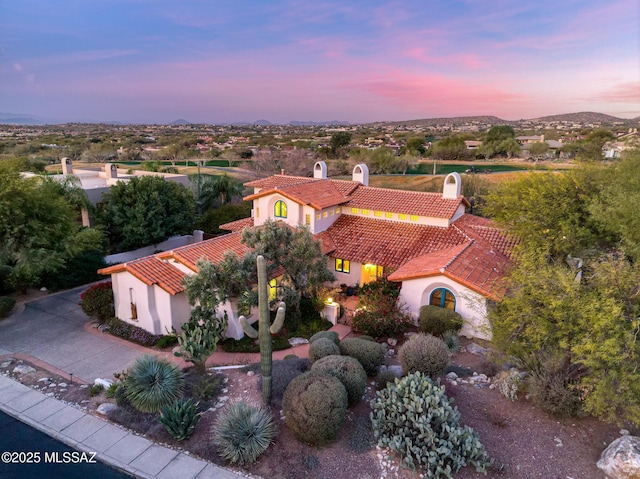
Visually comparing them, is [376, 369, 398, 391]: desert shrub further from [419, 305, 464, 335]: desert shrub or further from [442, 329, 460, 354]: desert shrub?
[419, 305, 464, 335]: desert shrub

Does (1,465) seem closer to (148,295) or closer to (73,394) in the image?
(73,394)

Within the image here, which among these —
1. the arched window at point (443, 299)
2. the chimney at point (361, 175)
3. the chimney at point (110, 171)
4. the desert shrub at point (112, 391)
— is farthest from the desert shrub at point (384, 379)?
the chimney at point (110, 171)

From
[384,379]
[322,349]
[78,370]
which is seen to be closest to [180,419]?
[322,349]

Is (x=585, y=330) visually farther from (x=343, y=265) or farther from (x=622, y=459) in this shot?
(x=343, y=265)

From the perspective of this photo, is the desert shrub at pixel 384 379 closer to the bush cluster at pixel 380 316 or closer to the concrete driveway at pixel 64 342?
the bush cluster at pixel 380 316

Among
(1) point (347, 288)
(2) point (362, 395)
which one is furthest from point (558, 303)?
(1) point (347, 288)
